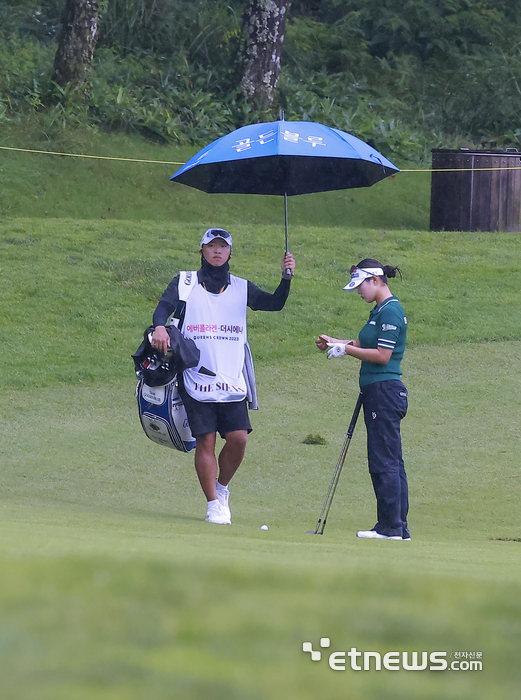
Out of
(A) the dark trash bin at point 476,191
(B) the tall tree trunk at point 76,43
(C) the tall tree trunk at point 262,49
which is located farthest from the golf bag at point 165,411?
(C) the tall tree trunk at point 262,49

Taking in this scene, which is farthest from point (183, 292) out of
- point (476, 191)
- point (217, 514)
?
point (476, 191)

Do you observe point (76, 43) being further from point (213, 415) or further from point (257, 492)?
point (213, 415)

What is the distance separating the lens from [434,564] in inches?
141

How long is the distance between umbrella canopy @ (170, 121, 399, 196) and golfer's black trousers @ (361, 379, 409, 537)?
157 cm

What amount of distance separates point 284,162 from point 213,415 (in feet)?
6.94

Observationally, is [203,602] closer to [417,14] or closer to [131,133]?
[131,133]

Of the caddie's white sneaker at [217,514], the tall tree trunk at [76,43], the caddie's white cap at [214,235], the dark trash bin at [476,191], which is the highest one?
the tall tree trunk at [76,43]

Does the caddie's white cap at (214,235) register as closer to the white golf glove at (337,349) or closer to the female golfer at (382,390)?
the female golfer at (382,390)

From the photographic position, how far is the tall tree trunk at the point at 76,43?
19016 mm

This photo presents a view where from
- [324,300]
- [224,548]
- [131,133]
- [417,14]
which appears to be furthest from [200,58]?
[224,548]

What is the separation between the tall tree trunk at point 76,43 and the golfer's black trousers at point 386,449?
49.9 ft

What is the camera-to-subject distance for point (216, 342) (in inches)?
229

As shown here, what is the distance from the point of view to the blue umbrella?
639 cm

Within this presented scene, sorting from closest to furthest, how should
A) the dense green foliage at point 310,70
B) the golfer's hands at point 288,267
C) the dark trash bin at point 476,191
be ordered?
the golfer's hands at point 288,267
the dark trash bin at point 476,191
the dense green foliage at point 310,70
